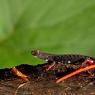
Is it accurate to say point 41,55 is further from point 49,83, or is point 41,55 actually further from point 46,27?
point 46,27

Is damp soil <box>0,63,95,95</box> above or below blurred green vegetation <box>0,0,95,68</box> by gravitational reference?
below

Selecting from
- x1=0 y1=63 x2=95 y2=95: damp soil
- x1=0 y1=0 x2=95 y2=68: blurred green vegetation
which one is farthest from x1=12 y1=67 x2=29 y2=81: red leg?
x1=0 y1=0 x2=95 y2=68: blurred green vegetation

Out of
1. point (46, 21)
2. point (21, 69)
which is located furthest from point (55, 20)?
point (21, 69)

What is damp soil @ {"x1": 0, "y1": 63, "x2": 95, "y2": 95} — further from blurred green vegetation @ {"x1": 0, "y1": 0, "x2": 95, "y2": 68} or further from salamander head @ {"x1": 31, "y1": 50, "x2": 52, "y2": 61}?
blurred green vegetation @ {"x1": 0, "y1": 0, "x2": 95, "y2": 68}

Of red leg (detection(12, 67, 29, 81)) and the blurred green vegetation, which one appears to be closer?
red leg (detection(12, 67, 29, 81))

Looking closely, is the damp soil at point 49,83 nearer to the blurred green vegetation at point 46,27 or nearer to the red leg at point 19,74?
the red leg at point 19,74

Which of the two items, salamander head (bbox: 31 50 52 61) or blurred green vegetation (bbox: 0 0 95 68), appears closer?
salamander head (bbox: 31 50 52 61)

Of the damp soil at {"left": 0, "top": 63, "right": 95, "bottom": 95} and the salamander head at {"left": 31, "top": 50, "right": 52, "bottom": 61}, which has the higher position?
the salamander head at {"left": 31, "top": 50, "right": 52, "bottom": 61}

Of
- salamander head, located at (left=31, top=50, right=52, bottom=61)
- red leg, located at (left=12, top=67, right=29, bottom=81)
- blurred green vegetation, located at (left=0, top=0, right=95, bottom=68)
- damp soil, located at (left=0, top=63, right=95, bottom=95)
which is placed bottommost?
damp soil, located at (left=0, top=63, right=95, bottom=95)
